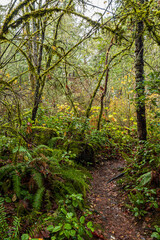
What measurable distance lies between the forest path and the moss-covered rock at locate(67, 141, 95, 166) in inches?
25.7

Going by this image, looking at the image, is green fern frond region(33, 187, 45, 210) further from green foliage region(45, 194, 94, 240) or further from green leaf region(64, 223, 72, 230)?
green leaf region(64, 223, 72, 230)

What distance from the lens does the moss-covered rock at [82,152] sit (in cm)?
508

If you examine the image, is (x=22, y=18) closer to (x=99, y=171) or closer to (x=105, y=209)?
(x=105, y=209)

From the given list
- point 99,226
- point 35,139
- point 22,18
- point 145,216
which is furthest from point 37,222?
point 22,18

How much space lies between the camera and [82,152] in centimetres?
532

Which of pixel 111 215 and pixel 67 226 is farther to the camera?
pixel 111 215

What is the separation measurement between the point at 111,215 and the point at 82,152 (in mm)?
2393

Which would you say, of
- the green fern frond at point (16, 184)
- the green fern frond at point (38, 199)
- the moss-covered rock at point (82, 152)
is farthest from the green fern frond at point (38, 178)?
the moss-covered rock at point (82, 152)

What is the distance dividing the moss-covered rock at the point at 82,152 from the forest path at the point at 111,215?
0.65 m

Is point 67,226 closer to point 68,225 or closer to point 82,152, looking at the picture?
point 68,225

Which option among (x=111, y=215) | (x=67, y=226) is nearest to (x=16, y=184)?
(x=67, y=226)

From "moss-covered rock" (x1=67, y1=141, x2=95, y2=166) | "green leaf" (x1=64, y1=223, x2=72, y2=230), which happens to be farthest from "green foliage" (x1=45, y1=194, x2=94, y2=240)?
"moss-covered rock" (x1=67, y1=141, x2=95, y2=166)

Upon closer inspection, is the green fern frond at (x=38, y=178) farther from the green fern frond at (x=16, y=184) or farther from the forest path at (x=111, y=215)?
the forest path at (x=111, y=215)

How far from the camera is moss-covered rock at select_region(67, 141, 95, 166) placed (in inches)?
200
